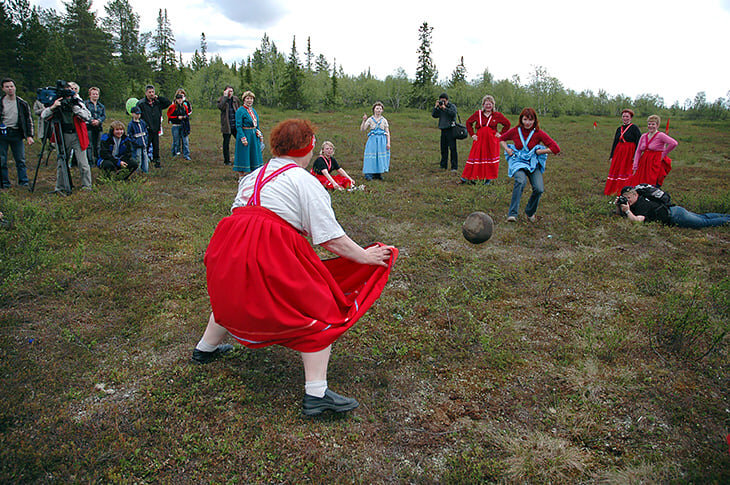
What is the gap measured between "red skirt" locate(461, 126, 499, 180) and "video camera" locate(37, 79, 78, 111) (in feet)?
27.7

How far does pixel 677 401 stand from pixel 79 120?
10.2 m

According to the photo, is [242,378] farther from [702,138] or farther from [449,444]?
[702,138]

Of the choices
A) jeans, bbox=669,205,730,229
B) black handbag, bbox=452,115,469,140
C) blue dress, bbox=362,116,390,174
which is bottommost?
jeans, bbox=669,205,730,229

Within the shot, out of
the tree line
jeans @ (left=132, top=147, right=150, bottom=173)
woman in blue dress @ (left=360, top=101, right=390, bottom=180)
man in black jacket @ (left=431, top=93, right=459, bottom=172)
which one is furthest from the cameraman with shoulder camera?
the tree line

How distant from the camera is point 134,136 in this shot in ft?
34.8

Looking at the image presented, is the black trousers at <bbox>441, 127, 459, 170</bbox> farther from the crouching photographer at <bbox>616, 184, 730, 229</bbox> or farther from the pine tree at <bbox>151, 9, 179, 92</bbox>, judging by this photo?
the pine tree at <bbox>151, 9, 179, 92</bbox>

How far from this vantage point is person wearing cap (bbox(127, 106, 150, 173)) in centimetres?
1061

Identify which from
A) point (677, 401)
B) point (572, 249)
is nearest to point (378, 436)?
point (677, 401)

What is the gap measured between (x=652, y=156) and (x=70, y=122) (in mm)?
11500

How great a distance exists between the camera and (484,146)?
34.8ft

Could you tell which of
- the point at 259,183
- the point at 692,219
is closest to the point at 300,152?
the point at 259,183

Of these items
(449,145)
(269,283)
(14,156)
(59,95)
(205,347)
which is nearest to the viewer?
(269,283)

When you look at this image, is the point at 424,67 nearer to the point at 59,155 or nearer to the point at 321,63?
the point at 321,63

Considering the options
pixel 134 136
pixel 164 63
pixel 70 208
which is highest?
pixel 164 63
